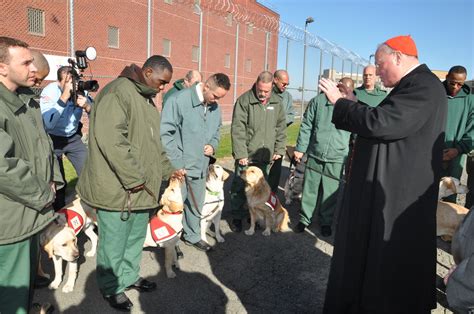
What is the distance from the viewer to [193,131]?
13.6 ft

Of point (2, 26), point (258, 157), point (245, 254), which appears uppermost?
point (2, 26)

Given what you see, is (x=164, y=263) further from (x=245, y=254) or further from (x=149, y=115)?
(x=149, y=115)

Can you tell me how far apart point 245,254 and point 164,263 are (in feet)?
3.34

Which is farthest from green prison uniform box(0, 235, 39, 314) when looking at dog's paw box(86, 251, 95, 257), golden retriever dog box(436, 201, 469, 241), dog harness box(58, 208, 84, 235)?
golden retriever dog box(436, 201, 469, 241)

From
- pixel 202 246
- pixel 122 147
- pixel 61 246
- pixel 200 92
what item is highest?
pixel 200 92

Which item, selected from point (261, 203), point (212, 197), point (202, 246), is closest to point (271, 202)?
point (261, 203)

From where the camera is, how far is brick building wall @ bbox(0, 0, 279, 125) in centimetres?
1570

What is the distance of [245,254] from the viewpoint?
4.62 metres

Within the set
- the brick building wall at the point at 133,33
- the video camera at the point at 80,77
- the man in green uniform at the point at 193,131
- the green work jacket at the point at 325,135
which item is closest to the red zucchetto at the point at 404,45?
the man in green uniform at the point at 193,131

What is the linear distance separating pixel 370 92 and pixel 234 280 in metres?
3.53

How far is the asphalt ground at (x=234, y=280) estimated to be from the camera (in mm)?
3424

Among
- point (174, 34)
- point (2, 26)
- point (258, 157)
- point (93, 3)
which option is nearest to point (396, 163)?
point (258, 157)

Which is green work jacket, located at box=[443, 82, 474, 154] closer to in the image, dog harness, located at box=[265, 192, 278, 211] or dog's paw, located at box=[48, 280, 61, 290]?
dog harness, located at box=[265, 192, 278, 211]

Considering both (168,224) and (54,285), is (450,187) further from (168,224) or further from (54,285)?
(54,285)
